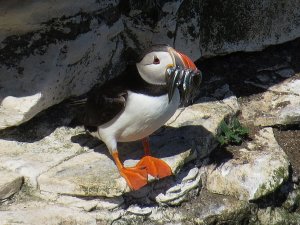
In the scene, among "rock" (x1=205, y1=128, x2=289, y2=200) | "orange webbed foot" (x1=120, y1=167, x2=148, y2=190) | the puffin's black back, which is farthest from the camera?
"rock" (x1=205, y1=128, x2=289, y2=200)

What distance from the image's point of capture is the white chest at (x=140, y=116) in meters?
4.59

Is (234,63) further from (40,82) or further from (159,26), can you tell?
(40,82)

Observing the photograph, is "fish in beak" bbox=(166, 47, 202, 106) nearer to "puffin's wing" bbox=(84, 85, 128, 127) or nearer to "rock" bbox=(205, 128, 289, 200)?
"puffin's wing" bbox=(84, 85, 128, 127)

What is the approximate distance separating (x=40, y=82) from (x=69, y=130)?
0.42 meters

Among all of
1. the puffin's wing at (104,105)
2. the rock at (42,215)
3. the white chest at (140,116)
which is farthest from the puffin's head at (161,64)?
the rock at (42,215)

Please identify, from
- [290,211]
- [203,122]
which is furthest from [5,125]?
[290,211]

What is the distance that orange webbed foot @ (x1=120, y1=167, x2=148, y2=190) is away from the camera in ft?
15.5

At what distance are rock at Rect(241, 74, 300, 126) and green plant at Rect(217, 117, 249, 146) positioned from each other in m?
0.23

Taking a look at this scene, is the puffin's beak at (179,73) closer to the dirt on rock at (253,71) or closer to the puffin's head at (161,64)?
the puffin's head at (161,64)

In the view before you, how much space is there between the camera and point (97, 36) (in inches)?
217

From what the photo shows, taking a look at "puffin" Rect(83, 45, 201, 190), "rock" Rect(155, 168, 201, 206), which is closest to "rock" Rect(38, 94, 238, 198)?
"rock" Rect(155, 168, 201, 206)

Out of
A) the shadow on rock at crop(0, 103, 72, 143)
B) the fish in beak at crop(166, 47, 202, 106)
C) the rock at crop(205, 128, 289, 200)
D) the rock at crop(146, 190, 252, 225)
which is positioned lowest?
the rock at crop(146, 190, 252, 225)

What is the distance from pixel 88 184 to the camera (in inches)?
188

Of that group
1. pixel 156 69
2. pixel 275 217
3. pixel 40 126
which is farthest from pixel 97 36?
pixel 275 217
